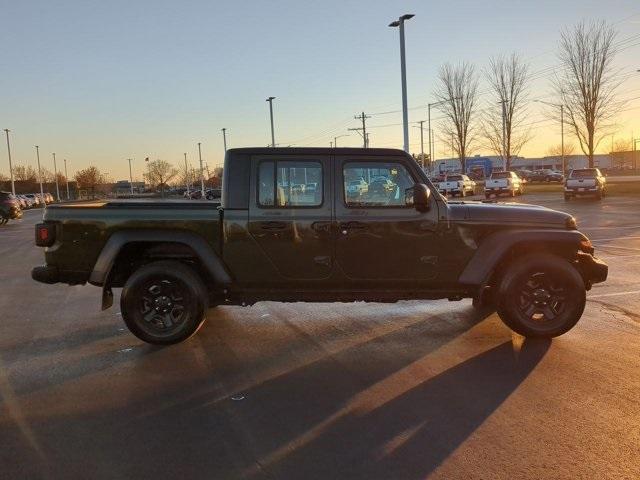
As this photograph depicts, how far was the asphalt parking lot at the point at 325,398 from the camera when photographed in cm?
357

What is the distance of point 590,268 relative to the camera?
6.24 m

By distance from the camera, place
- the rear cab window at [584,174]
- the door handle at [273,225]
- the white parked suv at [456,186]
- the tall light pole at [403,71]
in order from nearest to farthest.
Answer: the door handle at [273,225] → the tall light pole at [403,71] → the rear cab window at [584,174] → the white parked suv at [456,186]

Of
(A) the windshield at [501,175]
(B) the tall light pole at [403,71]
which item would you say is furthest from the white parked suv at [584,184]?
(B) the tall light pole at [403,71]

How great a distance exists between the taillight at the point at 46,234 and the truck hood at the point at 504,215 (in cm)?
407

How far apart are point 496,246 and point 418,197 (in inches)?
38.6

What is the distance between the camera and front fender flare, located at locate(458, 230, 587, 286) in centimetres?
598

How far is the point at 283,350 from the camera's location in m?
5.91

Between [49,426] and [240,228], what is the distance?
255 cm

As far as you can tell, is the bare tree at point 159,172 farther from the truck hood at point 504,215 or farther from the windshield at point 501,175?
the truck hood at point 504,215

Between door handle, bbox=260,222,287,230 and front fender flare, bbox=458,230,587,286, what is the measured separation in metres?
1.87

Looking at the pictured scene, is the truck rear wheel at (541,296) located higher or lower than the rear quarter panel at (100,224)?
lower

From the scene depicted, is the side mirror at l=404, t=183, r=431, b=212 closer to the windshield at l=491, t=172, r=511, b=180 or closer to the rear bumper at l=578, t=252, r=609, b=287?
the rear bumper at l=578, t=252, r=609, b=287

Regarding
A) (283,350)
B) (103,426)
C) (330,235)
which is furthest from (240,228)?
(103,426)

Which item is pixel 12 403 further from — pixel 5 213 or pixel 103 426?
pixel 5 213
